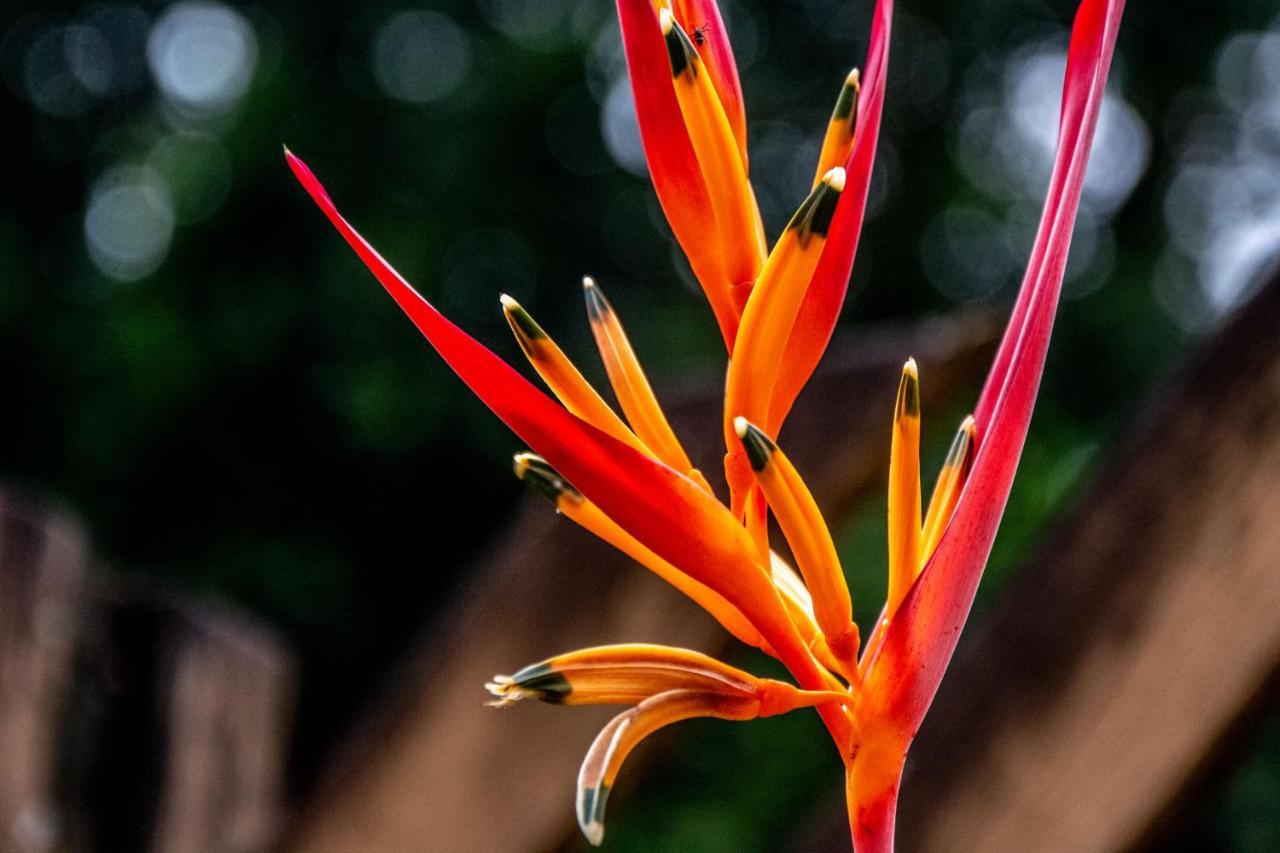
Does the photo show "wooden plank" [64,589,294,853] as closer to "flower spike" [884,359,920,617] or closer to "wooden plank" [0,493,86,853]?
"wooden plank" [0,493,86,853]

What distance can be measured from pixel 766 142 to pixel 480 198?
58 cm

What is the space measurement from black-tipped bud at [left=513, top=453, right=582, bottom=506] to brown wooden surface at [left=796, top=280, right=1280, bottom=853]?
338 mm

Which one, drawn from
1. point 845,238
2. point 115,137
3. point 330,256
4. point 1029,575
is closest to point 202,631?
point 1029,575

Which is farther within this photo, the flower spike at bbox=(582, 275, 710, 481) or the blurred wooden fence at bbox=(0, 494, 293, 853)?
the blurred wooden fence at bbox=(0, 494, 293, 853)

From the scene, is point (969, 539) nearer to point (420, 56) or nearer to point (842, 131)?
point (842, 131)

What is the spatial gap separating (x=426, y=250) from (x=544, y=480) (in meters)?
2.08

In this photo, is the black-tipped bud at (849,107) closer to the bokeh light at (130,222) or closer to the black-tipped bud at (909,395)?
the black-tipped bud at (909,395)

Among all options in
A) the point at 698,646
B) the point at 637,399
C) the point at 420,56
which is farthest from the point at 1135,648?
the point at 420,56

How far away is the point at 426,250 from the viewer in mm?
2260

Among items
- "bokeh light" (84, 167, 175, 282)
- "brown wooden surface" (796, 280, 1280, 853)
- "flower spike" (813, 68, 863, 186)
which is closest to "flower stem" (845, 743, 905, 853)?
"flower spike" (813, 68, 863, 186)

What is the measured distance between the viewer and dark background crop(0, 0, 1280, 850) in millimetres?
2180

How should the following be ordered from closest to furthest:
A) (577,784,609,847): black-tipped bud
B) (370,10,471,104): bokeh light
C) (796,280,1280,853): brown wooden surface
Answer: (577,784,609,847): black-tipped bud
(796,280,1280,853): brown wooden surface
(370,10,471,104): bokeh light

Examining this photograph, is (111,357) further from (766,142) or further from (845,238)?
(845,238)

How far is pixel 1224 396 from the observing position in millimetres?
496
